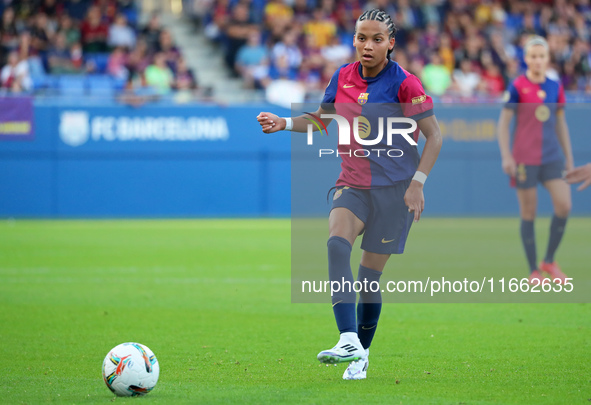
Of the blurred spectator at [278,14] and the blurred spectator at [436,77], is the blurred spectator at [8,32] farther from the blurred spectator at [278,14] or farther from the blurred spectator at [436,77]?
the blurred spectator at [436,77]

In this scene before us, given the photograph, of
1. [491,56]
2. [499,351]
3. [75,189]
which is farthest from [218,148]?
[499,351]

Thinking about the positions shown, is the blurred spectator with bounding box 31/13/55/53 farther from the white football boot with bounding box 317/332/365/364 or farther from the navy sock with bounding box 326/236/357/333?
the white football boot with bounding box 317/332/365/364

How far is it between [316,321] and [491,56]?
16463 millimetres

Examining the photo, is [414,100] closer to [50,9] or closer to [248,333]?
[248,333]

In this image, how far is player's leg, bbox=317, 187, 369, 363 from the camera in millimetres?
5223

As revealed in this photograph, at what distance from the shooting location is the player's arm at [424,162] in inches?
211

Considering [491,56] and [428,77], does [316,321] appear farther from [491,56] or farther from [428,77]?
[491,56]

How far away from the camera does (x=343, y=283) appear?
532 centimetres

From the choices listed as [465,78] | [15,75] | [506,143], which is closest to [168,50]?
[15,75]

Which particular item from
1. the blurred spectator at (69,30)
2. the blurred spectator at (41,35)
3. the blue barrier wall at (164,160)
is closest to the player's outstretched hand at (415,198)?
the blue barrier wall at (164,160)

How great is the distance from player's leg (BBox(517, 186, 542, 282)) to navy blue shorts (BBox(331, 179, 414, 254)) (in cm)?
484

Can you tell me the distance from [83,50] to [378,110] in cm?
1588

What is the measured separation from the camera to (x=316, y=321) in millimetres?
8016

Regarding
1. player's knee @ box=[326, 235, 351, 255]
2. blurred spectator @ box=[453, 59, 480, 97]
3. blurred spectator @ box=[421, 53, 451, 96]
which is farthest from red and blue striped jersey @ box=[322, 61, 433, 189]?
blurred spectator @ box=[453, 59, 480, 97]
